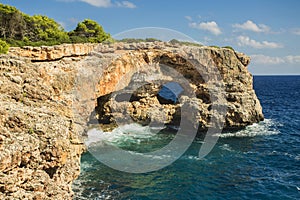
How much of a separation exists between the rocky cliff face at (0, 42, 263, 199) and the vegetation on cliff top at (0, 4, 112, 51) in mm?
8146

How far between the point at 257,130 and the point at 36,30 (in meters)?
40.3

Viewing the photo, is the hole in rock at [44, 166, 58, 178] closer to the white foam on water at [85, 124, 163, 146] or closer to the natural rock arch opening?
the white foam on water at [85, 124, 163, 146]

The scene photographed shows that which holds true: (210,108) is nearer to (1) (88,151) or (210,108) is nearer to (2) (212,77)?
(2) (212,77)

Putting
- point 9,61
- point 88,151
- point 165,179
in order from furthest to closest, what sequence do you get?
point 88,151 → point 165,179 → point 9,61

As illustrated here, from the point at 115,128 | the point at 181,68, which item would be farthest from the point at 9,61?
the point at 181,68

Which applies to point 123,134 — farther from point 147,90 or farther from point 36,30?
point 36,30

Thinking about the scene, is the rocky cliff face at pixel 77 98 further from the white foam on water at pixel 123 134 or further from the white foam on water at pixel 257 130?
the white foam on water at pixel 123 134

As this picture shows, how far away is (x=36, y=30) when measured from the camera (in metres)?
43.2

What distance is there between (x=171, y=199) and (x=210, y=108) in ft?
68.3

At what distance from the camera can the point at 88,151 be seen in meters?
30.3

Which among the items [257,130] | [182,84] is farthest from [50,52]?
[257,130]

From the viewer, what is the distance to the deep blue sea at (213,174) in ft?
69.1

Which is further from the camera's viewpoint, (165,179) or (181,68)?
(181,68)

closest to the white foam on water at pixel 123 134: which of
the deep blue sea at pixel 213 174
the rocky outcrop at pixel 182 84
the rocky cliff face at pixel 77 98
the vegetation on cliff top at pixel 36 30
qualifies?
the deep blue sea at pixel 213 174
